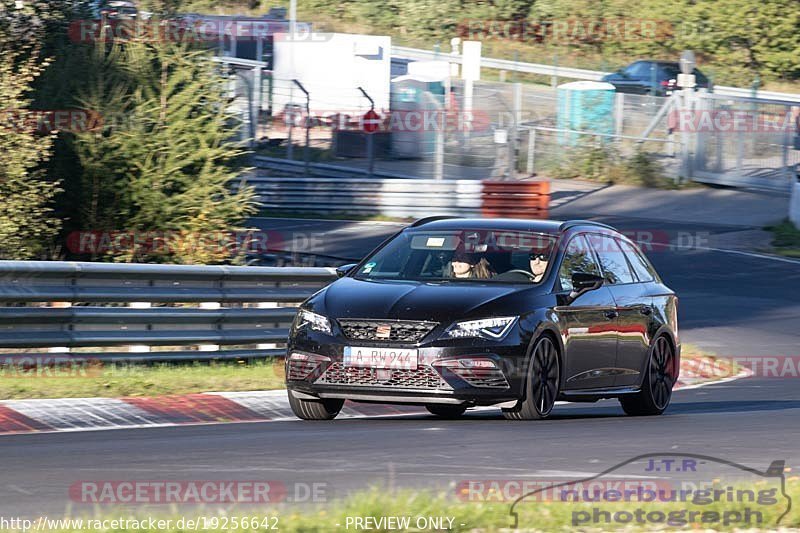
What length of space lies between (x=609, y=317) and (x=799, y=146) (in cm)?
2467

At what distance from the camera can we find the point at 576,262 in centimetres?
1129

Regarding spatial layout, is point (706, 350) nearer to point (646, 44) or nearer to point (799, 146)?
point (799, 146)

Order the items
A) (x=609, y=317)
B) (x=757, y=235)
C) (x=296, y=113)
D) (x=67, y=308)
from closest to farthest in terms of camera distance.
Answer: (x=609, y=317) < (x=67, y=308) < (x=757, y=235) < (x=296, y=113)

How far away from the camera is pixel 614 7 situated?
6519cm

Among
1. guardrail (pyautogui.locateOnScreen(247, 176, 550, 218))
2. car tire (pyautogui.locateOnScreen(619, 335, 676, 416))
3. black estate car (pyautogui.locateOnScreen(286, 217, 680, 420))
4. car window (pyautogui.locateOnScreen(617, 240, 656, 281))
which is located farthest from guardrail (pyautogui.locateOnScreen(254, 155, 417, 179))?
black estate car (pyautogui.locateOnScreen(286, 217, 680, 420))

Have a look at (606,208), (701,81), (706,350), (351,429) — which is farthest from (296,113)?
(351,429)

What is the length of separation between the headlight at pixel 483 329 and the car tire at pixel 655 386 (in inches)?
90.7

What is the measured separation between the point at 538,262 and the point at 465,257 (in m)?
0.55

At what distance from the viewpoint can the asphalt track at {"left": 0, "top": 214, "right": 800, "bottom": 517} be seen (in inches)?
297

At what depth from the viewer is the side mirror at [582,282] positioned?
1095 centimetres

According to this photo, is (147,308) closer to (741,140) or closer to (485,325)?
(485,325)

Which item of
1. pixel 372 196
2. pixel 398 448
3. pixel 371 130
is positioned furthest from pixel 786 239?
pixel 398 448

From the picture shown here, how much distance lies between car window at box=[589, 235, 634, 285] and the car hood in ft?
4.47

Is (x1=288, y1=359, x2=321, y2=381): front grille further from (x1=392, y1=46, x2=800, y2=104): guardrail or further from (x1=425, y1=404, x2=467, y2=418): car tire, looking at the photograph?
(x1=392, y1=46, x2=800, y2=104): guardrail
